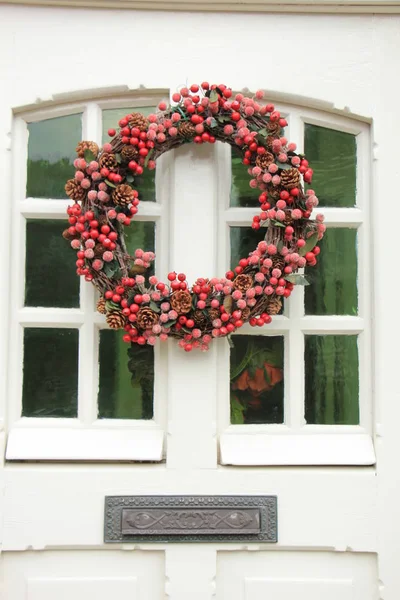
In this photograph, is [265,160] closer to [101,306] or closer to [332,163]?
[332,163]

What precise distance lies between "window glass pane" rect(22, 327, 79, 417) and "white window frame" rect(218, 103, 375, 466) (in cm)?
44

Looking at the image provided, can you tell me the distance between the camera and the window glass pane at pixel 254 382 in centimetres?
171

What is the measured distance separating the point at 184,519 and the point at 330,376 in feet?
1.95

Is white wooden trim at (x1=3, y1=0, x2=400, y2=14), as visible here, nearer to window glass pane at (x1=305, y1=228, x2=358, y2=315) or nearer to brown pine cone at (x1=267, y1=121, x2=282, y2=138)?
brown pine cone at (x1=267, y1=121, x2=282, y2=138)

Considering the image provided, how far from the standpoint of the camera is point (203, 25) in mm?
1657

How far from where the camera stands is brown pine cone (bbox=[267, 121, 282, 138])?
155 cm

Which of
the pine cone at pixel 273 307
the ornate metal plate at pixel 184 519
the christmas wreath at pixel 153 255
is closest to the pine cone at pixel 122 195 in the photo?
the christmas wreath at pixel 153 255

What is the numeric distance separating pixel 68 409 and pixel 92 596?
53 cm

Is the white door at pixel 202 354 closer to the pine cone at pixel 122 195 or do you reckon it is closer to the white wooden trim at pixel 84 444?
the white wooden trim at pixel 84 444

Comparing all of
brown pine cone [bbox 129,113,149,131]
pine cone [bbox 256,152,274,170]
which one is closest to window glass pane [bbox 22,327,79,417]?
brown pine cone [bbox 129,113,149,131]

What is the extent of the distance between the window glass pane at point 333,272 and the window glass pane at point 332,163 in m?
0.10

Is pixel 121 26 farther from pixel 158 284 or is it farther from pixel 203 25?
pixel 158 284

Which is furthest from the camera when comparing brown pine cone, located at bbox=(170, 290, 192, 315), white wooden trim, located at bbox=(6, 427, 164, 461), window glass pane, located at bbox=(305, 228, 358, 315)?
window glass pane, located at bbox=(305, 228, 358, 315)

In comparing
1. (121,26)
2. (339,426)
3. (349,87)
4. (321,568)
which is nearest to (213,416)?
(339,426)
